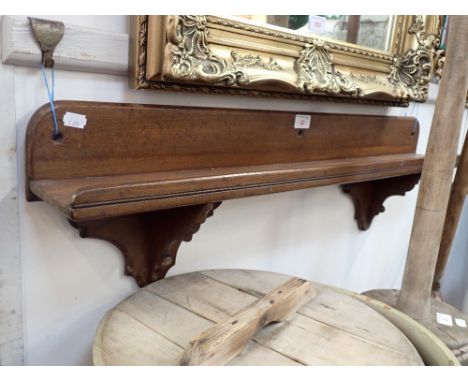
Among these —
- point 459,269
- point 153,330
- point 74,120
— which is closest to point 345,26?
point 74,120

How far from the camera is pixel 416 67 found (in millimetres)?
1149

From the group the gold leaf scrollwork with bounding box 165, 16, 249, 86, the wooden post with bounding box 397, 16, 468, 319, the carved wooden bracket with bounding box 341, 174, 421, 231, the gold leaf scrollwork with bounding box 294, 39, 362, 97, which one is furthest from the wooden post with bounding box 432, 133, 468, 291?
the gold leaf scrollwork with bounding box 165, 16, 249, 86

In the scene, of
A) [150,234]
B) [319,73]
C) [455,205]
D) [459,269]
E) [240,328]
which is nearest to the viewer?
[240,328]

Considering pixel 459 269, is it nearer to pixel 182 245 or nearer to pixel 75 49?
pixel 182 245

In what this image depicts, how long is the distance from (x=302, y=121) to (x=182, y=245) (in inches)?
15.5

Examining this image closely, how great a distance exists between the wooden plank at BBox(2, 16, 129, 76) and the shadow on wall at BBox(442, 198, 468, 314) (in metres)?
1.60

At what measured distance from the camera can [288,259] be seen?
1163 millimetres

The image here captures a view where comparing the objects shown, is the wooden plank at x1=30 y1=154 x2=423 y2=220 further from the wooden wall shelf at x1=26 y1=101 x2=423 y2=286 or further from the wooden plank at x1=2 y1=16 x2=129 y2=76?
the wooden plank at x1=2 y1=16 x2=129 y2=76

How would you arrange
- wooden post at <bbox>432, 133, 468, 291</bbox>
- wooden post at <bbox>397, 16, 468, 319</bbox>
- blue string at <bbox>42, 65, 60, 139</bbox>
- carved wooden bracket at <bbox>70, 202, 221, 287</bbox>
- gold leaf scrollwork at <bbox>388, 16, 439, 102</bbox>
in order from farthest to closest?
wooden post at <bbox>432, 133, 468, 291</bbox>
gold leaf scrollwork at <bbox>388, 16, 439, 102</bbox>
wooden post at <bbox>397, 16, 468, 319</bbox>
carved wooden bracket at <bbox>70, 202, 221, 287</bbox>
blue string at <bbox>42, 65, 60, 139</bbox>

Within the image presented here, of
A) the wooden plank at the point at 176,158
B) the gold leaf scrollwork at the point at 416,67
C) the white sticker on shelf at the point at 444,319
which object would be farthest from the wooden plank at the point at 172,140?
the white sticker on shelf at the point at 444,319

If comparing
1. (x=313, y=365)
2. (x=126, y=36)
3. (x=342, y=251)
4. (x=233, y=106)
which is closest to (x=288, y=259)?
(x=342, y=251)

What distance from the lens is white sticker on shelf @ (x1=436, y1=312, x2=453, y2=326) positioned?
3.42 ft

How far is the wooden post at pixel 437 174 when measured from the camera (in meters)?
0.87
